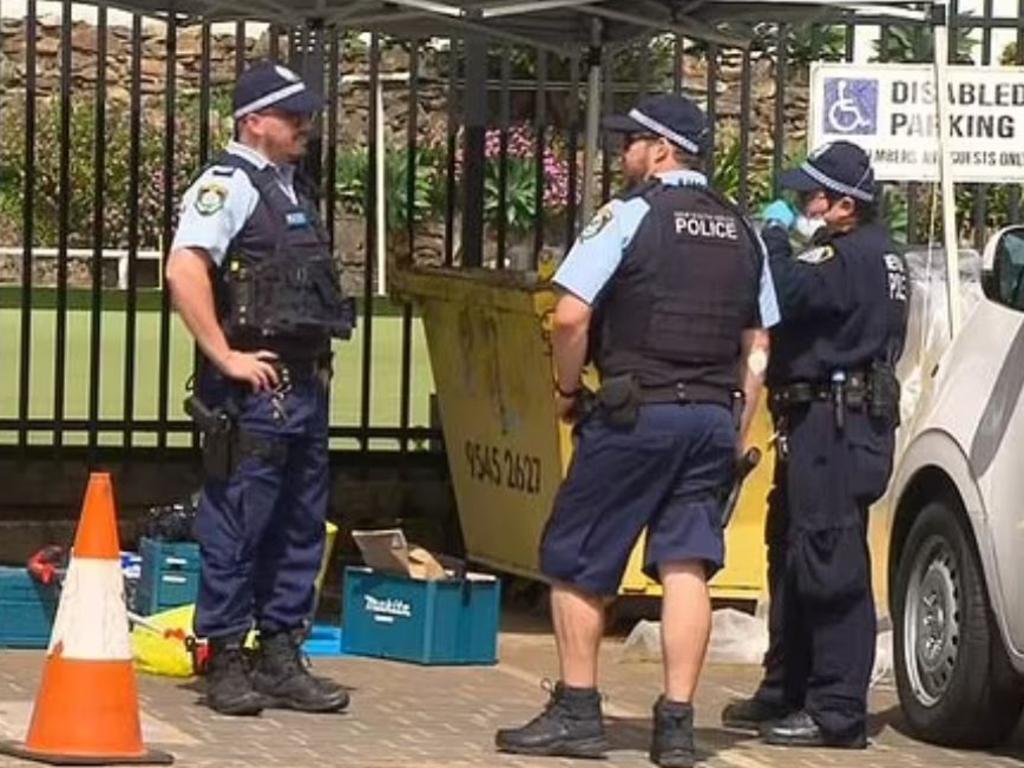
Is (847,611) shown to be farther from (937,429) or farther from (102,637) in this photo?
(102,637)

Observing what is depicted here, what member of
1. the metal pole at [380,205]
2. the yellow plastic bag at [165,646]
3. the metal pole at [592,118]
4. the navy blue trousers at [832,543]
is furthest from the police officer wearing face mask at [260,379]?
the metal pole at [380,205]

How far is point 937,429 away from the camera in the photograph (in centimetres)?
891

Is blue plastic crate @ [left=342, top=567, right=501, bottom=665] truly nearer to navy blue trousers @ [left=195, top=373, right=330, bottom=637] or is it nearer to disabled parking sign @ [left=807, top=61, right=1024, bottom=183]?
navy blue trousers @ [left=195, top=373, right=330, bottom=637]

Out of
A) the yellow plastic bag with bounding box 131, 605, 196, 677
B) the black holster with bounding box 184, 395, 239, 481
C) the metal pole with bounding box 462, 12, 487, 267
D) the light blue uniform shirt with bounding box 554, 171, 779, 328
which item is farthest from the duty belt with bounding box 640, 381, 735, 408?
the metal pole with bounding box 462, 12, 487, 267

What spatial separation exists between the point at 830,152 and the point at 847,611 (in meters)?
1.35

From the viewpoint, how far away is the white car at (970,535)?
8.39m

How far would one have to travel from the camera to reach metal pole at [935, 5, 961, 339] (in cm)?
1008

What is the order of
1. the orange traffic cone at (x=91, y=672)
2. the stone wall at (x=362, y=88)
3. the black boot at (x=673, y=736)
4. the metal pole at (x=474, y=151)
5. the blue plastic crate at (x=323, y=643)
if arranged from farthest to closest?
the stone wall at (x=362, y=88) < the metal pole at (x=474, y=151) < the blue plastic crate at (x=323, y=643) < the black boot at (x=673, y=736) < the orange traffic cone at (x=91, y=672)

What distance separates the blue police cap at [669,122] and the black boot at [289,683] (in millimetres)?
1926

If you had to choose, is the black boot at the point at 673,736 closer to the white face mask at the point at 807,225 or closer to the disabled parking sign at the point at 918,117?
the white face mask at the point at 807,225

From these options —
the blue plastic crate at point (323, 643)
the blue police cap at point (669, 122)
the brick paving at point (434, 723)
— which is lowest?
the brick paving at point (434, 723)

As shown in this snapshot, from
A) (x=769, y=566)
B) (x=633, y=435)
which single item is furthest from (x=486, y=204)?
(x=633, y=435)

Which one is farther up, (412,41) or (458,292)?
(412,41)

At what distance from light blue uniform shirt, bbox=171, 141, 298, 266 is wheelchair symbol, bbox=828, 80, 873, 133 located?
2651 mm
